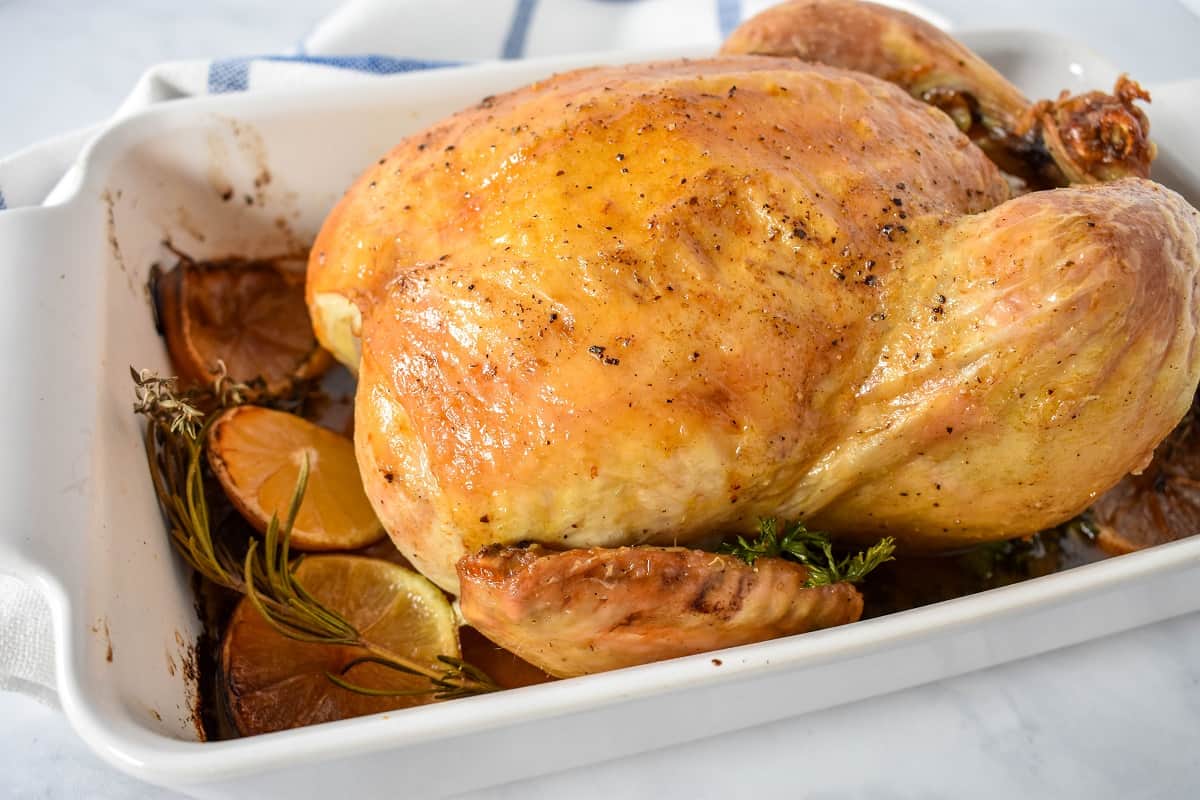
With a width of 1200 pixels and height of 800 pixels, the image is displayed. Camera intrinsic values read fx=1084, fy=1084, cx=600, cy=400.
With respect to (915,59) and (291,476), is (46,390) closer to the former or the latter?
(291,476)

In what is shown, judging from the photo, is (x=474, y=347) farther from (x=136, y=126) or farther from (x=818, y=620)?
(x=136, y=126)

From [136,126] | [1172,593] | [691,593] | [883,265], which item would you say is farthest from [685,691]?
[136,126]

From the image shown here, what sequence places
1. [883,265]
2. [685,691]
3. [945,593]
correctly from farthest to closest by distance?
[945,593]
[883,265]
[685,691]

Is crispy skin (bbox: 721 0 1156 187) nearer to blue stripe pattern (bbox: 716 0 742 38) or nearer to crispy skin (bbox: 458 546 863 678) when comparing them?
blue stripe pattern (bbox: 716 0 742 38)

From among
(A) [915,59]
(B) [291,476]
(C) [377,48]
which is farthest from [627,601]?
(C) [377,48]

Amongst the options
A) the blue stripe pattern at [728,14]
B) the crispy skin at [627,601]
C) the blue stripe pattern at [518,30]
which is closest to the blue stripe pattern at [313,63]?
the blue stripe pattern at [518,30]

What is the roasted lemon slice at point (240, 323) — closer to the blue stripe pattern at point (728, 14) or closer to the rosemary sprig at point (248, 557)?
the rosemary sprig at point (248, 557)
